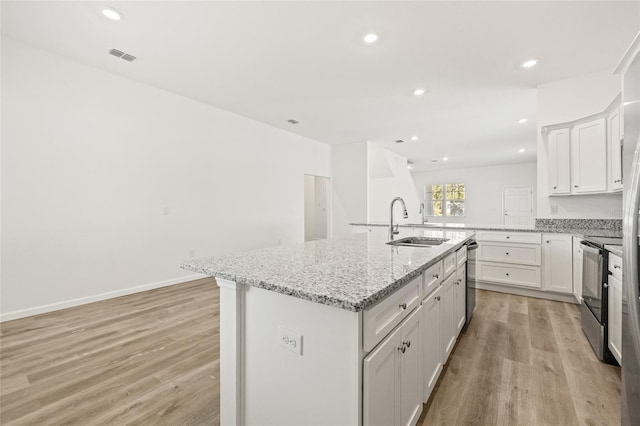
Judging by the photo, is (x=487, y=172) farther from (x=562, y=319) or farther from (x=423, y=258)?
(x=423, y=258)

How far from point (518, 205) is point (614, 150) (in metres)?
7.66

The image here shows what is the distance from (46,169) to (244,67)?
7.88ft

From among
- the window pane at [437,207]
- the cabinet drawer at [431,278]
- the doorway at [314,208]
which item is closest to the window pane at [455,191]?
the window pane at [437,207]

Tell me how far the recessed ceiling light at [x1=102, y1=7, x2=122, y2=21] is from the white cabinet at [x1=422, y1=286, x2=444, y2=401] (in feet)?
10.6

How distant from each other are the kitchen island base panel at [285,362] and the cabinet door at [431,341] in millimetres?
703

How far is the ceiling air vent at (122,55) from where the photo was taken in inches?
118

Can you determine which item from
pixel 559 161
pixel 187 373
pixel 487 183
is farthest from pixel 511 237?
pixel 487 183

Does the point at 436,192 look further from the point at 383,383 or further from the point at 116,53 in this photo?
the point at 383,383

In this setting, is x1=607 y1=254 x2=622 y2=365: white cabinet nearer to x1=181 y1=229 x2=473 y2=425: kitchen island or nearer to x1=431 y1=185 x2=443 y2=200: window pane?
x1=181 y1=229 x2=473 y2=425: kitchen island

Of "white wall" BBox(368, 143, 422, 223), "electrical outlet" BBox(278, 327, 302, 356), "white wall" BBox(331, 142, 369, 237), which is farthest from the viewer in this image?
"white wall" BBox(368, 143, 422, 223)

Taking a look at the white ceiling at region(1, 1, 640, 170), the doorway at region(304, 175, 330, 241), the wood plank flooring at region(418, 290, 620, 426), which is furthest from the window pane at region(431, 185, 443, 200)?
the wood plank flooring at region(418, 290, 620, 426)

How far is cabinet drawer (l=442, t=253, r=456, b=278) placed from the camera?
191 cm

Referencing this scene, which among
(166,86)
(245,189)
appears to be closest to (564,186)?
(245,189)

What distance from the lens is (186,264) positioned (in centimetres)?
135
